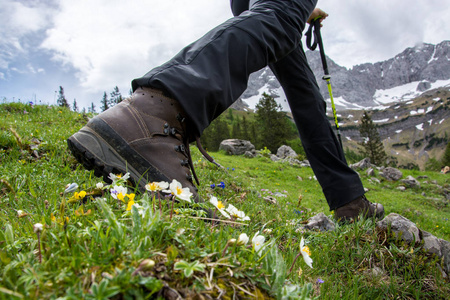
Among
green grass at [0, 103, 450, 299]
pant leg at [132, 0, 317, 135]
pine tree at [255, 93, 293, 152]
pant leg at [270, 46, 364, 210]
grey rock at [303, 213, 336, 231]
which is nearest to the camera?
green grass at [0, 103, 450, 299]

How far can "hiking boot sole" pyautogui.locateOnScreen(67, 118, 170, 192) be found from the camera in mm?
1842

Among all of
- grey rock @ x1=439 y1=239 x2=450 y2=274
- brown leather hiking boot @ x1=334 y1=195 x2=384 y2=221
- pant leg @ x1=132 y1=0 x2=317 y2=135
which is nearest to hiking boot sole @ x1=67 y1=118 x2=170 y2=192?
pant leg @ x1=132 y1=0 x2=317 y2=135

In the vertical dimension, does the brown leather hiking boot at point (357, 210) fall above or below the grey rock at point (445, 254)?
above

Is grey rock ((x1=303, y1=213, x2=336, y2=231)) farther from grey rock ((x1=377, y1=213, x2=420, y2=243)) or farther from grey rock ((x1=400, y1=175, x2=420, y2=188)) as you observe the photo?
grey rock ((x1=400, y1=175, x2=420, y2=188))

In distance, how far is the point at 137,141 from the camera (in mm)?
1886

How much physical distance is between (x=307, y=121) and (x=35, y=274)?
9.08 feet

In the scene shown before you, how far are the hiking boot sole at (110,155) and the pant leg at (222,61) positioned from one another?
1.32 feet

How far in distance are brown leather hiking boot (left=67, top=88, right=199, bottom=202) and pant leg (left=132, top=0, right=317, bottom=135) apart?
12cm

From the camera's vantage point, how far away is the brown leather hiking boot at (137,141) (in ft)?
6.08

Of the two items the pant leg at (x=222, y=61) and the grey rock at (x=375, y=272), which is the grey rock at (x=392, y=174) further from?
the pant leg at (x=222, y=61)

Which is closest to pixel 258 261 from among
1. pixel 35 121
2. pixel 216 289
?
pixel 216 289

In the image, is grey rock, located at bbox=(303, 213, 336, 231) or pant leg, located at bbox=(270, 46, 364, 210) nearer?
grey rock, located at bbox=(303, 213, 336, 231)

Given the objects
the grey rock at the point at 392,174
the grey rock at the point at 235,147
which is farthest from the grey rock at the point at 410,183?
the grey rock at the point at 235,147

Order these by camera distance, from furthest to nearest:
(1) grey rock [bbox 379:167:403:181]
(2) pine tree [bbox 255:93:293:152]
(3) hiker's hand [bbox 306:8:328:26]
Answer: (2) pine tree [bbox 255:93:293:152] → (1) grey rock [bbox 379:167:403:181] → (3) hiker's hand [bbox 306:8:328:26]
